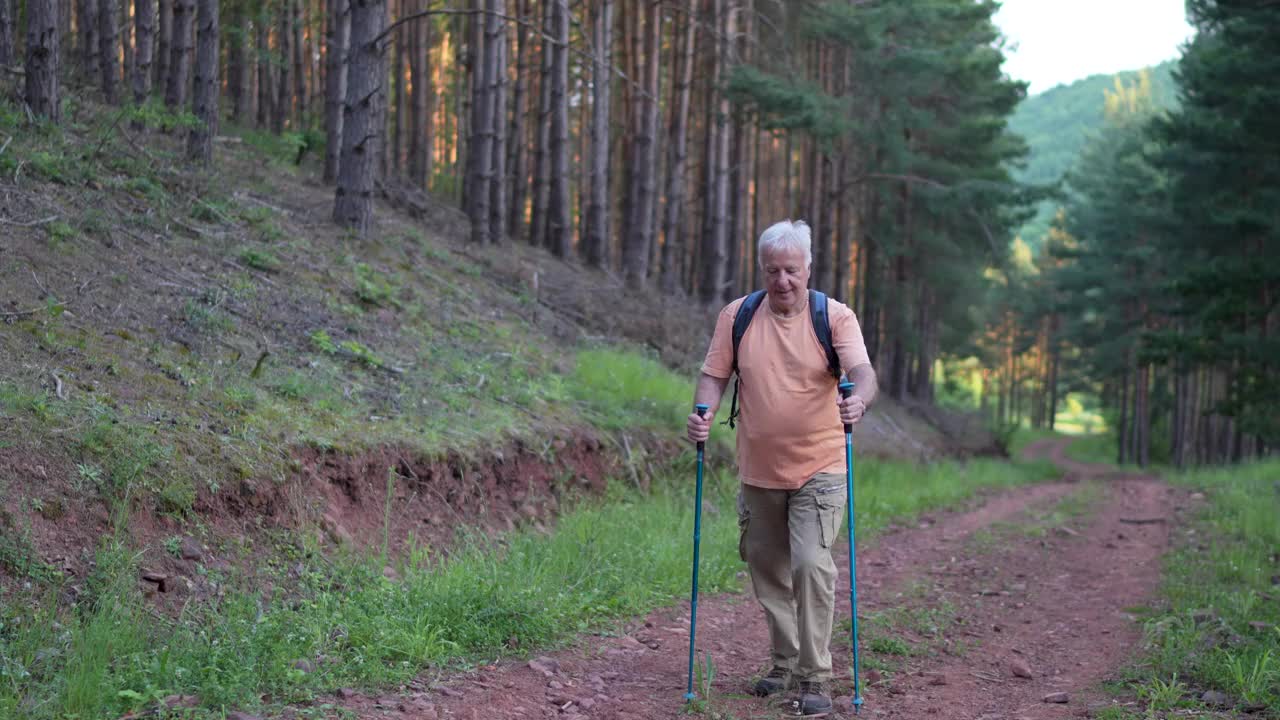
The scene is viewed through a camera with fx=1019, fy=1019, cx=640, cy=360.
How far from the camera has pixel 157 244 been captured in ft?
30.3

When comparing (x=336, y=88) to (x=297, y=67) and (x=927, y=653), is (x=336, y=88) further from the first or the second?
(x=927, y=653)

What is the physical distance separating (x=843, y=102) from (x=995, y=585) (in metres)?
17.2

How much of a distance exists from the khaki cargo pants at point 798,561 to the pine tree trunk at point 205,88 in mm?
9419

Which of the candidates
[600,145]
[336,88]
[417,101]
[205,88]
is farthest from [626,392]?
[417,101]

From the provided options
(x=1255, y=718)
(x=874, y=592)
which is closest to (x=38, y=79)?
(x=874, y=592)

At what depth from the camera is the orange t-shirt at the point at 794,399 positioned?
4980mm

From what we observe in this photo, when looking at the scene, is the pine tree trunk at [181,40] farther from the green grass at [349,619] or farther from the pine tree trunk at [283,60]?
the green grass at [349,619]

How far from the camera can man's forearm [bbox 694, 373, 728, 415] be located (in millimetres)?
5230

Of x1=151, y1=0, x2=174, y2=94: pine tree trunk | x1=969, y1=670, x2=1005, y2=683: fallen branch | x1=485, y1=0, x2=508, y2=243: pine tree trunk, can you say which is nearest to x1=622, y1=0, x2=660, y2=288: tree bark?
x1=485, y1=0, x2=508, y2=243: pine tree trunk

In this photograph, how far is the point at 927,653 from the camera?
20.7 feet

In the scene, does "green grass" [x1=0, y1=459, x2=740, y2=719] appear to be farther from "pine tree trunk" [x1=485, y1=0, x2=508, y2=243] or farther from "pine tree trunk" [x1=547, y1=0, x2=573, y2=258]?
"pine tree trunk" [x1=547, y1=0, x2=573, y2=258]

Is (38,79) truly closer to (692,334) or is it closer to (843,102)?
(692,334)

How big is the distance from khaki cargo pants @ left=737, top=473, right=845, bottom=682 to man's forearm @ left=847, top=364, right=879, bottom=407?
47cm

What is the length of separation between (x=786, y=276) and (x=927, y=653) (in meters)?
2.80
